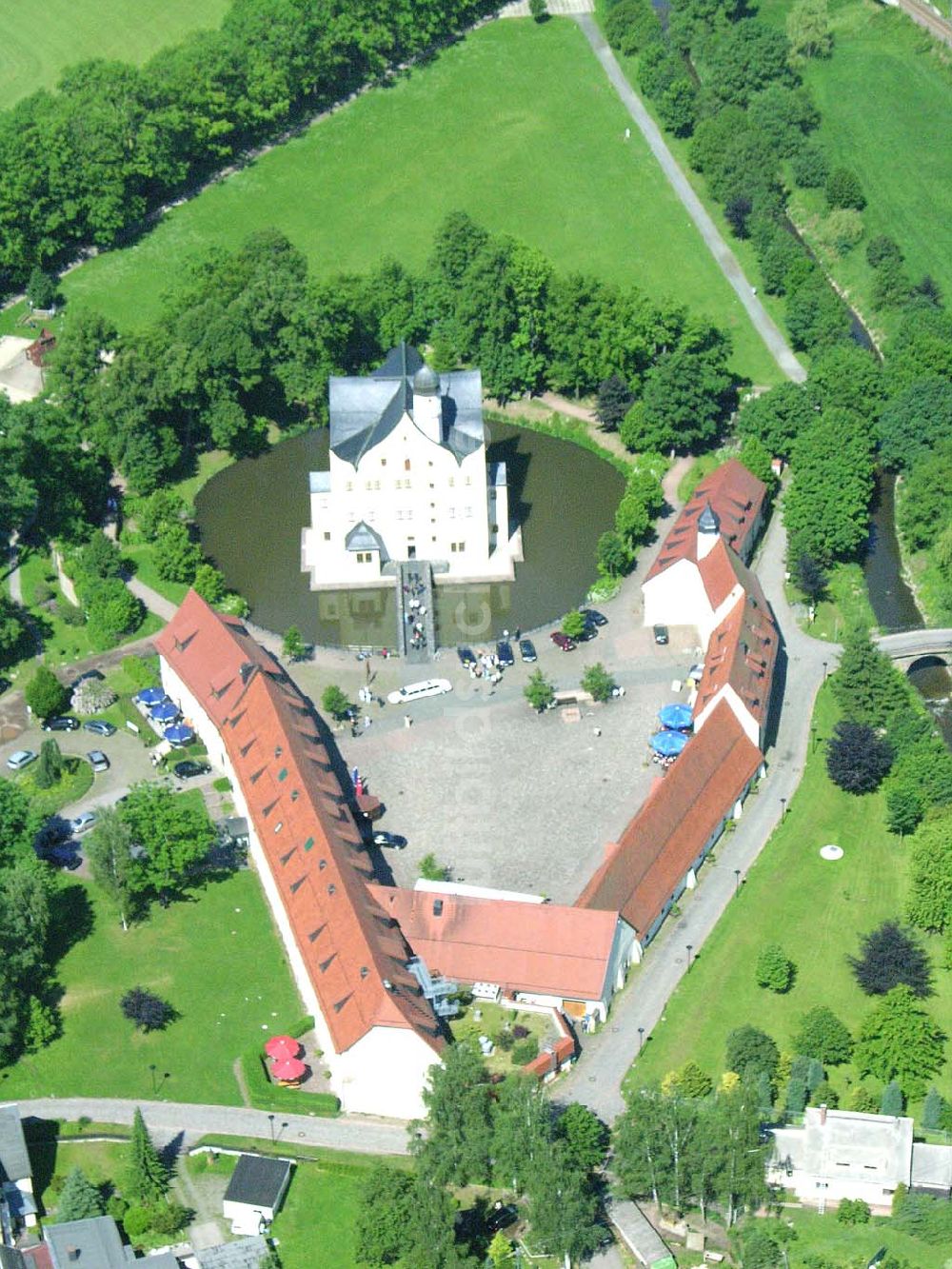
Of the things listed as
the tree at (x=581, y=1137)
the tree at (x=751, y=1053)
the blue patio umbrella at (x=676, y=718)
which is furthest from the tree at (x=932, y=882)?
the tree at (x=581, y=1137)

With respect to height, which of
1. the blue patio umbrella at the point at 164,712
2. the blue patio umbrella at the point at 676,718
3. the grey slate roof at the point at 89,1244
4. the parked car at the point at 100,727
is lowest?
the parked car at the point at 100,727

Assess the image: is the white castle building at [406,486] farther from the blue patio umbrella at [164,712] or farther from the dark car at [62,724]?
the dark car at [62,724]

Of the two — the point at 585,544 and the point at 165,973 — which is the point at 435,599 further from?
the point at 165,973

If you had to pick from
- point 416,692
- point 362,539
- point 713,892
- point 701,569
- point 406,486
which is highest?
point 701,569

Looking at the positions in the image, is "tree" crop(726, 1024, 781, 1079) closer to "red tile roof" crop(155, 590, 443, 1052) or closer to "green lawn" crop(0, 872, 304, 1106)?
"red tile roof" crop(155, 590, 443, 1052)

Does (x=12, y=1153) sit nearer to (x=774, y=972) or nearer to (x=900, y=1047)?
(x=774, y=972)

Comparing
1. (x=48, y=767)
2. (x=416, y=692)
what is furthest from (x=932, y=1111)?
(x=48, y=767)

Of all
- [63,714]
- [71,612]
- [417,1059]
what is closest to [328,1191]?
[417,1059]
